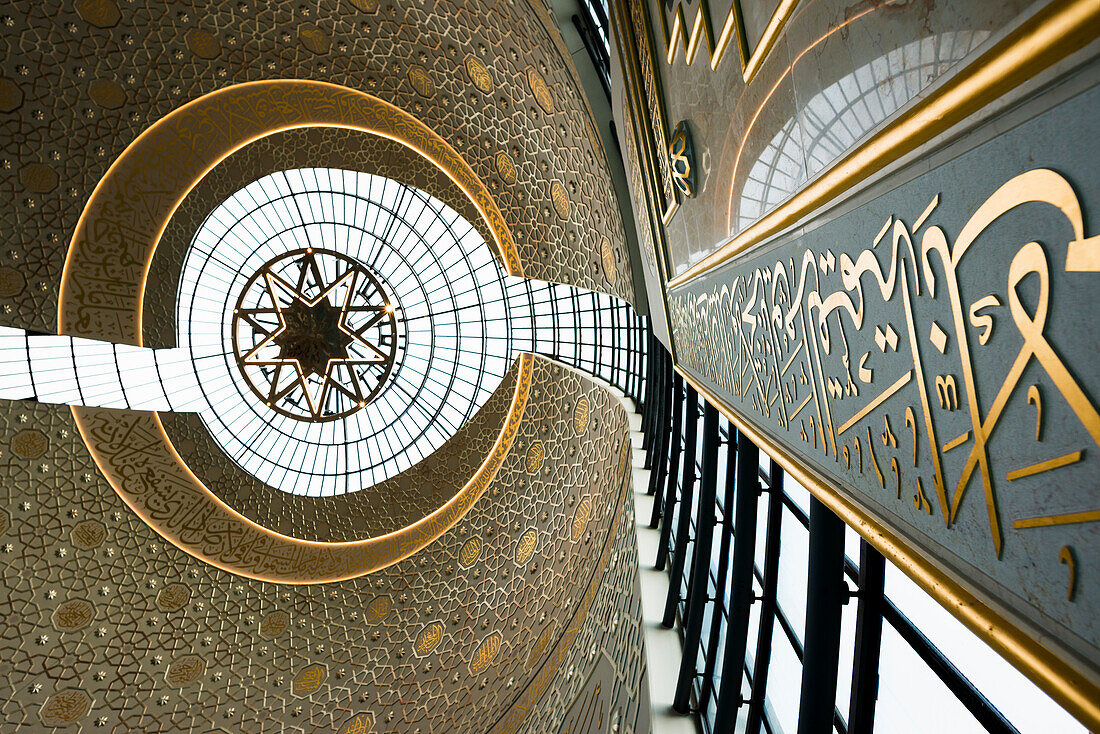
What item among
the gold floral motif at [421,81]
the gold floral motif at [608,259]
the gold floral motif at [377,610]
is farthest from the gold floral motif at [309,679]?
the gold floral motif at [421,81]

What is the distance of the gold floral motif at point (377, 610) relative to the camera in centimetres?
1394

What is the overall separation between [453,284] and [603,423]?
5.61 metres

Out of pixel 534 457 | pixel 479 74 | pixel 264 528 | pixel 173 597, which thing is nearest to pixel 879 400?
pixel 479 74

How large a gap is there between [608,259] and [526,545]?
7.37 meters

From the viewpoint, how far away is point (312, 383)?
15.3m

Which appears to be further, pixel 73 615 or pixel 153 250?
pixel 153 250

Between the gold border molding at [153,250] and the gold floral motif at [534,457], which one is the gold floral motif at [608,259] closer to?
the gold border molding at [153,250]

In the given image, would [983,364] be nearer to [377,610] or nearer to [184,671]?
[377,610]

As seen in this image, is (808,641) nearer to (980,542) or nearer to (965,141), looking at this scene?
(980,542)

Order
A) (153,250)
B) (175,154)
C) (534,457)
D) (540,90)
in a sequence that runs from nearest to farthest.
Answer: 1. (175,154)
2. (153,250)
3. (540,90)
4. (534,457)

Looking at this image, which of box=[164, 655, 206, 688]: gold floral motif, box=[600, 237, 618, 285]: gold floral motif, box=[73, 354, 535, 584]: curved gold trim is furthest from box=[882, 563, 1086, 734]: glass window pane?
box=[164, 655, 206, 688]: gold floral motif

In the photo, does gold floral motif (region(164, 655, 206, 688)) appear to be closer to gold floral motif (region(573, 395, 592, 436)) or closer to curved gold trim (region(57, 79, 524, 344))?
curved gold trim (region(57, 79, 524, 344))

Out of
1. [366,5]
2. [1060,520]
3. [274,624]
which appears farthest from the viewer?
[274,624]

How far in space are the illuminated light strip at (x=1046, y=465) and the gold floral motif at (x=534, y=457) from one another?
13.6 meters
